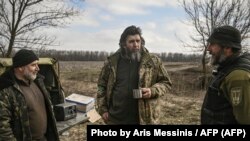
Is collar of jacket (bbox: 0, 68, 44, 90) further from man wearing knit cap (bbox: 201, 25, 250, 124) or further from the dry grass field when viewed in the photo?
the dry grass field

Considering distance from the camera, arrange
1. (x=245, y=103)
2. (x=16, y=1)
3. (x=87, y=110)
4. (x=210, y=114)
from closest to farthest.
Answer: (x=245, y=103) < (x=210, y=114) < (x=87, y=110) < (x=16, y=1)

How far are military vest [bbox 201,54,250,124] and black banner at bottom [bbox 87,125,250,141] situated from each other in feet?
0.26

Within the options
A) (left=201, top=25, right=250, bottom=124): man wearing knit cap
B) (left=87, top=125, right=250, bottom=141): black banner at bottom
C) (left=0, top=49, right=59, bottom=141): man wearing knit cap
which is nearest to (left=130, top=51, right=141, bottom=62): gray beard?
(left=87, top=125, right=250, bottom=141): black banner at bottom

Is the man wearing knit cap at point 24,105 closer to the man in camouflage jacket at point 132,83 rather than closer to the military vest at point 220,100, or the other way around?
the man in camouflage jacket at point 132,83

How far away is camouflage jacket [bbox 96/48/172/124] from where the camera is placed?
4.28m

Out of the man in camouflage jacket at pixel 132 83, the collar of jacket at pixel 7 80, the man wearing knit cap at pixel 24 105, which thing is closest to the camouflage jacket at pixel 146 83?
the man in camouflage jacket at pixel 132 83

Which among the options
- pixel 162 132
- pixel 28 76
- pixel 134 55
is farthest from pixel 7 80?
pixel 162 132

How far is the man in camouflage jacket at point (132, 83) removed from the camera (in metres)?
4.30

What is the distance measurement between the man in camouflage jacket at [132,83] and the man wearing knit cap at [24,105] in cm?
74

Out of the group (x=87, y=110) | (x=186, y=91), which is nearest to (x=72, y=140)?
(x=87, y=110)

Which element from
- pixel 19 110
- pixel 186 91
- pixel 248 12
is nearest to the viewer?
pixel 19 110

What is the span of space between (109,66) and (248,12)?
1607 cm

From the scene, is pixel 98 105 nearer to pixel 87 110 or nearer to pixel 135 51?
pixel 135 51

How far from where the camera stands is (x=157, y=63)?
4.44 meters
